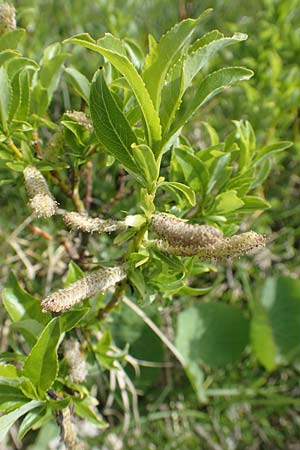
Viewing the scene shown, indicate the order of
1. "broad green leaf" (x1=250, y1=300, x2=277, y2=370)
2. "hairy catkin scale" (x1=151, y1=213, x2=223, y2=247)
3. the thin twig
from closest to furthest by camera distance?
1. "hairy catkin scale" (x1=151, y1=213, x2=223, y2=247)
2. the thin twig
3. "broad green leaf" (x1=250, y1=300, x2=277, y2=370)

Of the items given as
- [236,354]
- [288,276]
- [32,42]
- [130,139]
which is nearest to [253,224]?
[288,276]

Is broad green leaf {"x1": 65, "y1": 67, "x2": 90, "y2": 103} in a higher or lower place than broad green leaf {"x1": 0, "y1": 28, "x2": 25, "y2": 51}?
lower

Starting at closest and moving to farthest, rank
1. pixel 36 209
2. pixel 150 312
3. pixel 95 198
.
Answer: pixel 36 209 → pixel 95 198 → pixel 150 312

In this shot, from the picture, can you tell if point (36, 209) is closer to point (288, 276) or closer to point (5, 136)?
point (5, 136)

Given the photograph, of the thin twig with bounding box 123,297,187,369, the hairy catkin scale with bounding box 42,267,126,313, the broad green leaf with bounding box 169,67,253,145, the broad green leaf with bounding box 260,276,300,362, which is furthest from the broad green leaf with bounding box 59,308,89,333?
the broad green leaf with bounding box 260,276,300,362

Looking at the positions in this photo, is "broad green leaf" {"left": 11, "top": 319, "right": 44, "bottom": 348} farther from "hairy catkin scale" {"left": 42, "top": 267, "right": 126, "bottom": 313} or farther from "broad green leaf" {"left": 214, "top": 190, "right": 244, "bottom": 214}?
"broad green leaf" {"left": 214, "top": 190, "right": 244, "bottom": 214}

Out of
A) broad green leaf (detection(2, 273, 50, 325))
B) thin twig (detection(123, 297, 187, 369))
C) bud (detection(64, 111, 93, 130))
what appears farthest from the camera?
thin twig (detection(123, 297, 187, 369))

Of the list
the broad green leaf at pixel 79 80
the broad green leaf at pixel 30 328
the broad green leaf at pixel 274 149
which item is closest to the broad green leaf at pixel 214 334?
the broad green leaf at pixel 274 149

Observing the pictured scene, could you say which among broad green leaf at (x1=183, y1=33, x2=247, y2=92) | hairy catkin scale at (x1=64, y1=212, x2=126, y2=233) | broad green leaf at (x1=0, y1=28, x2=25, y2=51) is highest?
broad green leaf at (x1=0, y1=28, x2=25, y2=51)
